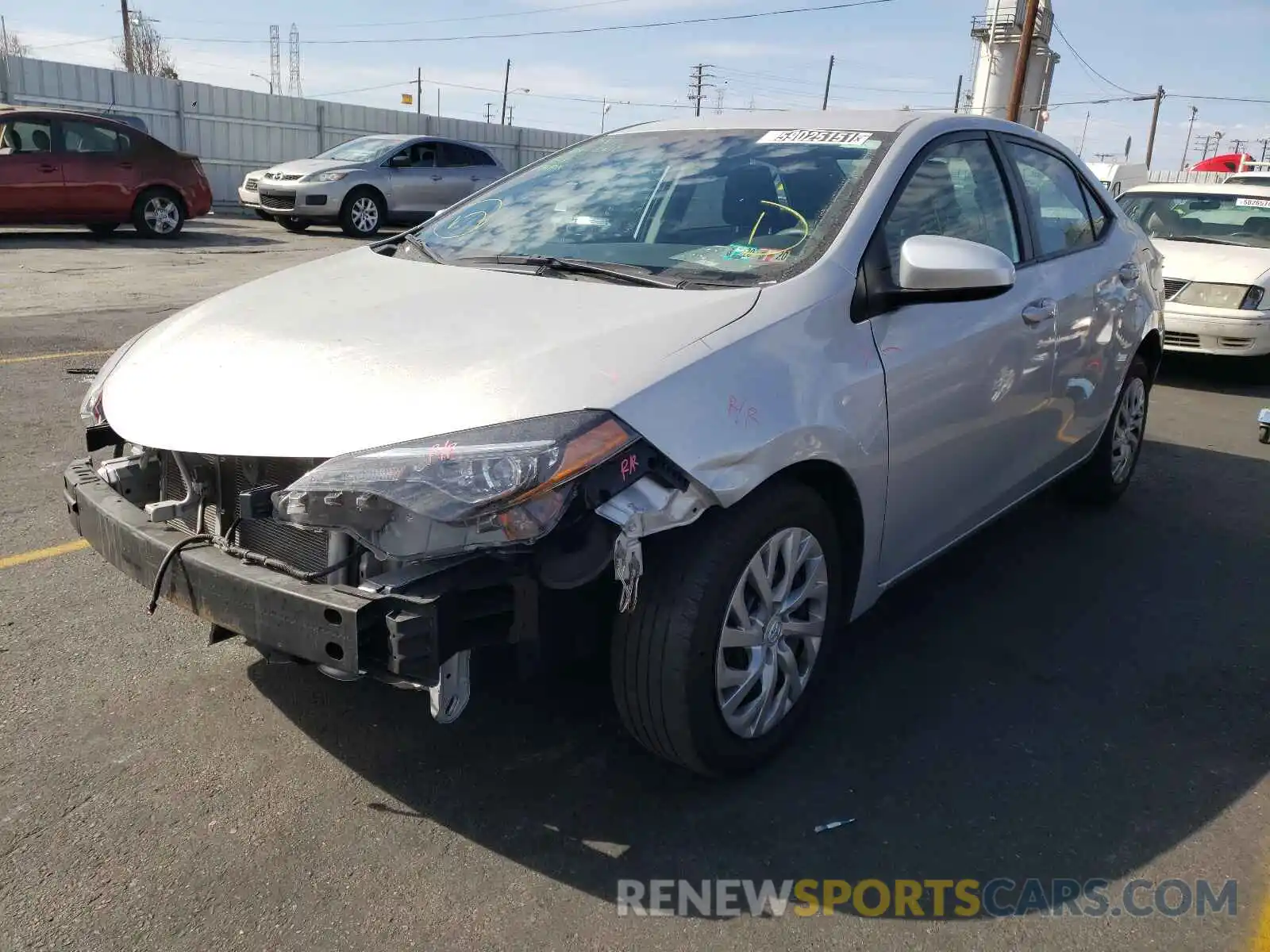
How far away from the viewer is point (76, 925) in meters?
2.18

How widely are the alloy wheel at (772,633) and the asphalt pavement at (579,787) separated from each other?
0.72 feet

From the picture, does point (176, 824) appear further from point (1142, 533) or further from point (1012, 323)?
point (1142, 533)

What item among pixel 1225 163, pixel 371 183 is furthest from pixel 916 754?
pixel 1225 163

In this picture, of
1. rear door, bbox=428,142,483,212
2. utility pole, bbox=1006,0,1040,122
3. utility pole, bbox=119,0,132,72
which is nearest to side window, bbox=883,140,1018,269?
rear door, bbox=428,142,483,212

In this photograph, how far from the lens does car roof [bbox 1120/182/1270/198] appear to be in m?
9.75

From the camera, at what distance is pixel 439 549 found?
2205 mm

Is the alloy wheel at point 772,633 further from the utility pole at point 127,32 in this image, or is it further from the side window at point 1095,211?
the utility pole at point 127,32

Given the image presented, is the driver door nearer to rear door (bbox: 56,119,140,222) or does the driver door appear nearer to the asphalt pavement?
rear door (bbox: 56,119,140,222)

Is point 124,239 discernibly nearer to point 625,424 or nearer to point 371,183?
point 371,183

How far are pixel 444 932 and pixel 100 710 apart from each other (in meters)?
1.34

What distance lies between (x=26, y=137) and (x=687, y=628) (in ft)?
47.8

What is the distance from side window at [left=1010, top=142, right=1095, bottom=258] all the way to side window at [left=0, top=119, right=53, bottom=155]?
13.5 meters

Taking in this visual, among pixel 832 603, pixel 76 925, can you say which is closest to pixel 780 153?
pixel 832 603

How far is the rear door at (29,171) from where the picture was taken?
13.6m
